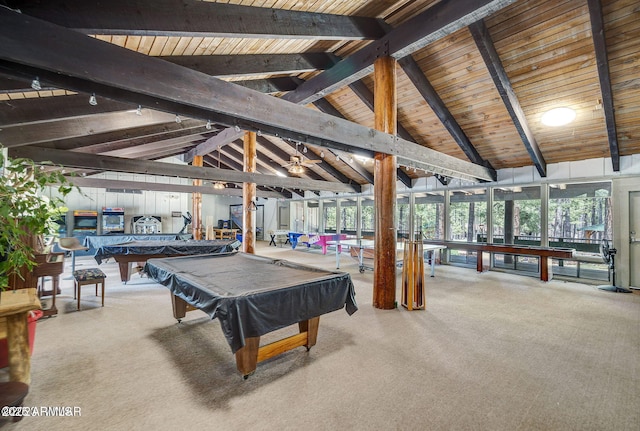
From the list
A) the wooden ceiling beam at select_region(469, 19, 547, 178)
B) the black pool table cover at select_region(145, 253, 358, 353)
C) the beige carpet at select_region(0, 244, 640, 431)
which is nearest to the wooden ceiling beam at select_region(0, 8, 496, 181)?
the black pool table cover at select_region(145, 253, 358, 353)

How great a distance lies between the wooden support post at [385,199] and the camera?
4375mm

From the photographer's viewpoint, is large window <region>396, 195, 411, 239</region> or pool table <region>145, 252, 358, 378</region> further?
large window <region>396, 195, 411, 239</region>

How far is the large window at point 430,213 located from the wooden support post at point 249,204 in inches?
211

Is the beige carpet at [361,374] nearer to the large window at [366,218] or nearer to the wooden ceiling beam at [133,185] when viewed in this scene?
the wooden ceiling beam at [133,185]

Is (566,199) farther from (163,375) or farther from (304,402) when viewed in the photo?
(163,375)

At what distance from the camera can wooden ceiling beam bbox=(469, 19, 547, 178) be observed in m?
4.13

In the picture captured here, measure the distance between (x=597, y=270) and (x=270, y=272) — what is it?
828cm

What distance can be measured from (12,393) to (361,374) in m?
2.43

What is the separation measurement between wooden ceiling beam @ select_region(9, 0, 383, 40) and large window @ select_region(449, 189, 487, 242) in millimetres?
6533

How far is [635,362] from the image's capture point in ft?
9.19

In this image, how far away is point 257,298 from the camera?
2.26 metres

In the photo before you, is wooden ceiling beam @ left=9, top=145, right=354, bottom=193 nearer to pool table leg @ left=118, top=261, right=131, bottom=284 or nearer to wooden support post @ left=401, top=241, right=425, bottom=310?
pool table leg @ left=118, top=261, right=131, bottom=284

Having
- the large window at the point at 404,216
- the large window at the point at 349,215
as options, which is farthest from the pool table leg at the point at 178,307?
the large window at the point at 349,215

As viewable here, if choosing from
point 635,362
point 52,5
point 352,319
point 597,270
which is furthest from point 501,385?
point 597,270
